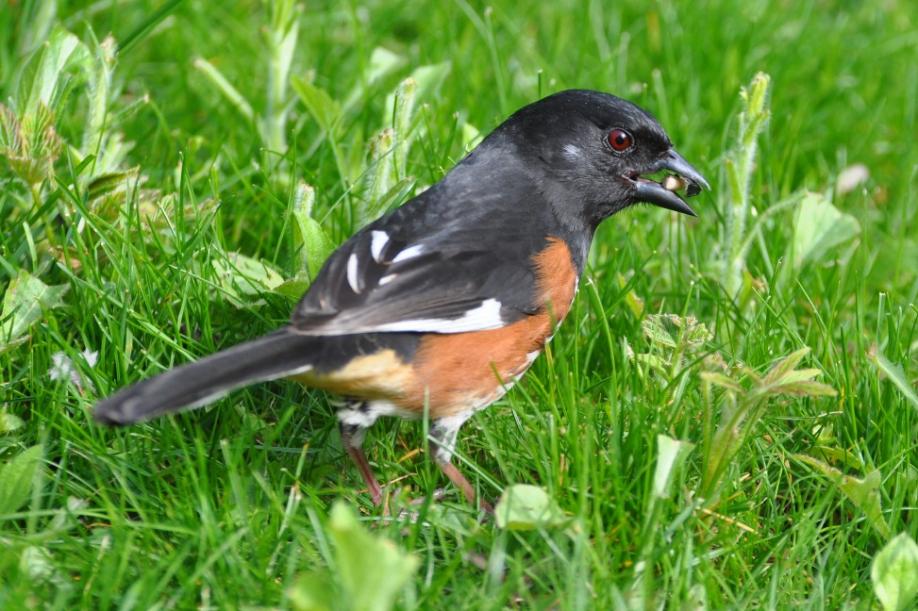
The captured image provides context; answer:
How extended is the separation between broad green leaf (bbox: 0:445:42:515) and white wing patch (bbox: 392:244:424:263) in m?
1.02

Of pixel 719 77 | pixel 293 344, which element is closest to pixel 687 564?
pixel 293 344

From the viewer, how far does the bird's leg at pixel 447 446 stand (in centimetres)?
327

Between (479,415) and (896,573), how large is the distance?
1178mm

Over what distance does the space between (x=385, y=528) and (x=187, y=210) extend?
57.9 inches

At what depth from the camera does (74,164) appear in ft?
12.8

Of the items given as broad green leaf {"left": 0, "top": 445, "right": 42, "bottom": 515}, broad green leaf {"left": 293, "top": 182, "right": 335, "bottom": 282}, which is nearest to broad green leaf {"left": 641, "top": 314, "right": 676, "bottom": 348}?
broad green leaf {"left": 293, "top": 182, "right": 335, "bottom": 282}

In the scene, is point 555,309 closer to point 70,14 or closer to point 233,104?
point 233,104

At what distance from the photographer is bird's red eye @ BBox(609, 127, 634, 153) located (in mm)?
3859

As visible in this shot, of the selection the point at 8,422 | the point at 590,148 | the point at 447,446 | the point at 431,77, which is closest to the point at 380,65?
the point at 431,77

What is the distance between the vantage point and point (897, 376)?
328cm

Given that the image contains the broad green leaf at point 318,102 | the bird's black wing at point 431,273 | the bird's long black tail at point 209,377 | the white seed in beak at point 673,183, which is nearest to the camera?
the bird's long black tail at point 209,377

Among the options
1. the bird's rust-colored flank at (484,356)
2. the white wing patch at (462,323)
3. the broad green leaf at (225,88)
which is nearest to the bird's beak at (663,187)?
the bird's rust-colored flank at (484,356)

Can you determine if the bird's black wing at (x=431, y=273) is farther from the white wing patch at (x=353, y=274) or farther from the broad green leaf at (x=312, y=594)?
the broad green leaf at (x=312, y=594)

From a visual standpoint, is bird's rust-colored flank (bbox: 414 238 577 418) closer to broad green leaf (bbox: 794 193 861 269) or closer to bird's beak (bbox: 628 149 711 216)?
bird's beak (bbox: 628 149 711 216)
